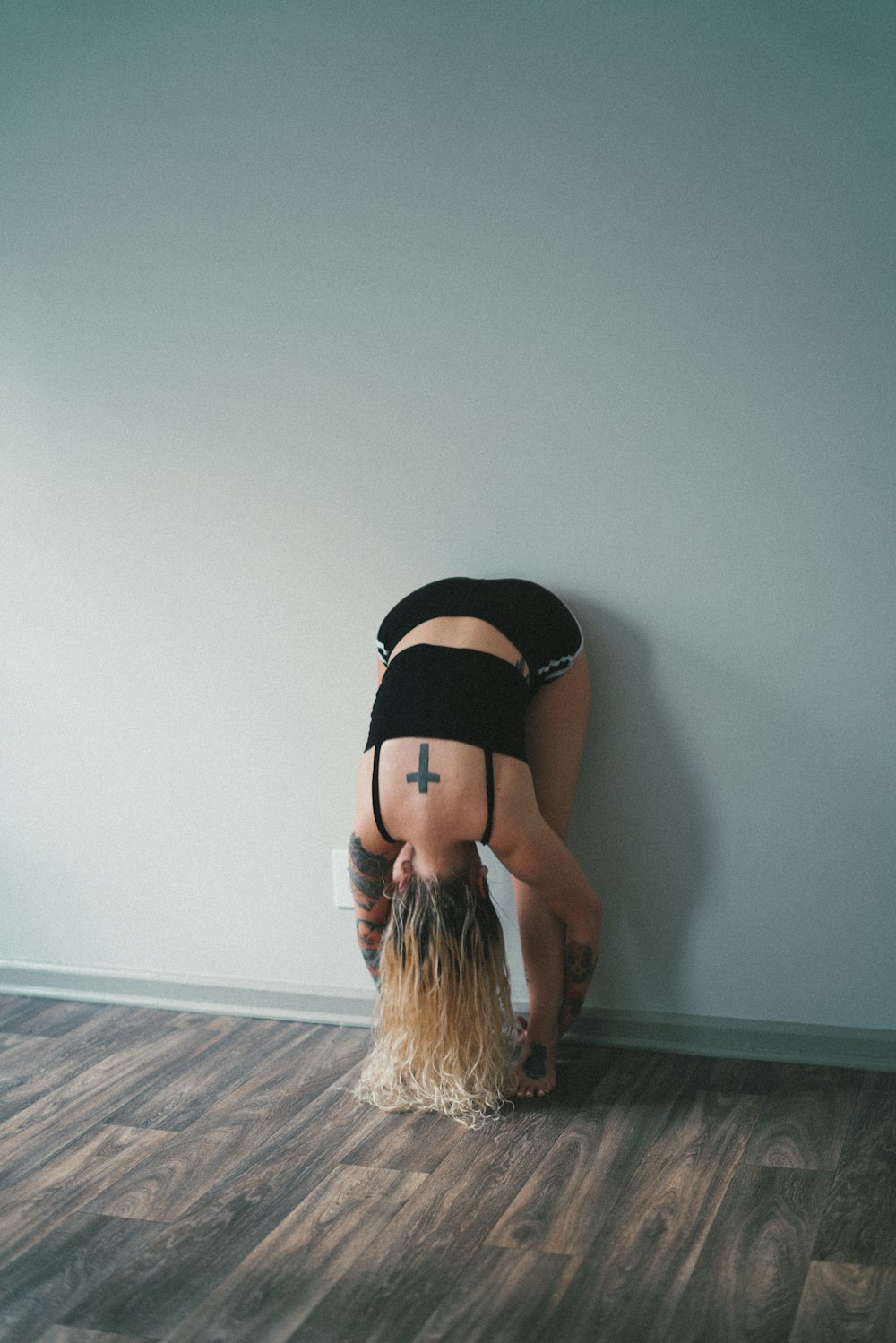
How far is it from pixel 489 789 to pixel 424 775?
131mm

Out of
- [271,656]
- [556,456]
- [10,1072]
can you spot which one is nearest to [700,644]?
[556,456]

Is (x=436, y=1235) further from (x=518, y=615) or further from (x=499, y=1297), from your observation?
(x=518, y=615)

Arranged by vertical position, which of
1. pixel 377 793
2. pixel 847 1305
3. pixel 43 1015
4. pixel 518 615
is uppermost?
pixel 518 615

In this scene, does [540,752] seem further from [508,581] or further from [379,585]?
[379,585]

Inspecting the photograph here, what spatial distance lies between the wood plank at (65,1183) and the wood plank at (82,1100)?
0.14ft

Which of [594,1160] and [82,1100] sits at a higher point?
[594,1160]

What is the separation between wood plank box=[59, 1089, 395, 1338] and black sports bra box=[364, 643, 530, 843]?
583 millimetres

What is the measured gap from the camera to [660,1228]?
1.89 meters

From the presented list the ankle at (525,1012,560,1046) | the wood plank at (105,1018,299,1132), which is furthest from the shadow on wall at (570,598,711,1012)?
the wood plank at (105,1018,299,1132)

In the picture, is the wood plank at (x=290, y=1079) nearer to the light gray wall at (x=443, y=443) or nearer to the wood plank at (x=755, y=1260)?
the light gray wall at (x=443, y=443)

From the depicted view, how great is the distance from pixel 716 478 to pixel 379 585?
798 mm

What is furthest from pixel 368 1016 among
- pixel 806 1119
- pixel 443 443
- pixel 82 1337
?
pixel 443 443

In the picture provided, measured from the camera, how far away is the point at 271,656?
287 cm

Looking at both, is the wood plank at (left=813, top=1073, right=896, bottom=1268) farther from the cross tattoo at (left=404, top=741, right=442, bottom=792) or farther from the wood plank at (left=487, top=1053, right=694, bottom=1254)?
the cross tattoo at (left=404, top=741, right=442, bottom=792)
